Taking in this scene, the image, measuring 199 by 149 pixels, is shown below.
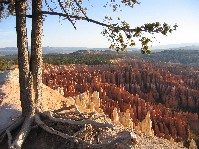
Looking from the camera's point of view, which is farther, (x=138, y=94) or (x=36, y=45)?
(x=138, y=94)

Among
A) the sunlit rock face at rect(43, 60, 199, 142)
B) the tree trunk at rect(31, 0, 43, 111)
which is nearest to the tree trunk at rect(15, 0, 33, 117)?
the tree trunk at rect(31, 0, 43, 111)

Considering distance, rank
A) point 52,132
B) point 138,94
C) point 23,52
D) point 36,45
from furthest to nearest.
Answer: point 138,94 < point 36,45 < point 23,52 < point 52,132

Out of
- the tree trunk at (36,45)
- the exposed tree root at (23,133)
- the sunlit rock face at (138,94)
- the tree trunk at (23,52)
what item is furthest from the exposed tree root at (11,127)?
the sunlit rock face at (138,94)

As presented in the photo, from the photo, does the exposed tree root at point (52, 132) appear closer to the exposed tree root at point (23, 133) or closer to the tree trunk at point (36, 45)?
the exposed tree root at point (23, 133)

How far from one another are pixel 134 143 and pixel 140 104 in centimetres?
2754

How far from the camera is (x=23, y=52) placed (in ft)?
26.0

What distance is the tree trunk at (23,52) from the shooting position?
311 inches

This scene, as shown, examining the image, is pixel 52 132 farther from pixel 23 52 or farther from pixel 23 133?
pixel 23 52

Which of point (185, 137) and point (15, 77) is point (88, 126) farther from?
point (185, 137)

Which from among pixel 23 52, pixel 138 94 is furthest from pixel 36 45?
pixel 138 94

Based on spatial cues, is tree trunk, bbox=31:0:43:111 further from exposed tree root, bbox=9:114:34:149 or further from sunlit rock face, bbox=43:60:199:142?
sunlit rock face, bbox=43:60:199:142

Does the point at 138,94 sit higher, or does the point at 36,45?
the point at 36,45

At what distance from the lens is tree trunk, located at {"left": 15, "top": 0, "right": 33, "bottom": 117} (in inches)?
311

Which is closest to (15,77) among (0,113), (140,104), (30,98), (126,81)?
(0,113)
